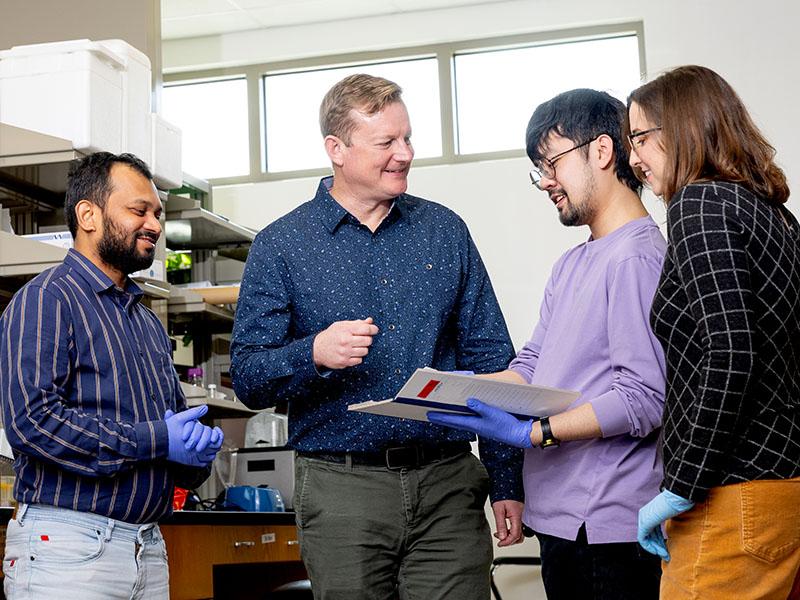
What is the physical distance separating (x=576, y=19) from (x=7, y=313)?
4.32m

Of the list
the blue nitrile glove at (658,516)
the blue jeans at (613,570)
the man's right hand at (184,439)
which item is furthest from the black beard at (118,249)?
the blue nitrile glove at (658,516)

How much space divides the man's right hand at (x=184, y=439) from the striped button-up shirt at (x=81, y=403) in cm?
2

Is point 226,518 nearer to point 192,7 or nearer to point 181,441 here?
point 181,441

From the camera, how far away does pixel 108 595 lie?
Answer: 1.79 metres

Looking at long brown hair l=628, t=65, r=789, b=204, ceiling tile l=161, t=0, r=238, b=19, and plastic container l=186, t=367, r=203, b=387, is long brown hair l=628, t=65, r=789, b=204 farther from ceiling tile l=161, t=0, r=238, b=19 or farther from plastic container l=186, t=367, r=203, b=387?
ceiling tile l=161, t=0, r=238, b=19

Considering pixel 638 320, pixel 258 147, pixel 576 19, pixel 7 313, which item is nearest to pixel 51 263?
pixel 7 313

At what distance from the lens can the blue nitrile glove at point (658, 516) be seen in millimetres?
1346

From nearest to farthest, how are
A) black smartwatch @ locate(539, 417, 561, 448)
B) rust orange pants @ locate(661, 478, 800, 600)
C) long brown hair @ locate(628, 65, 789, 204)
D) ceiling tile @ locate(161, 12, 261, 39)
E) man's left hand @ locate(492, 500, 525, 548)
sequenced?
1. rust orange pants @ locate(661, 478, 800, 600)
2. long brown hair @ locate(628, 65, 789, 204)
3. black smartwatch @ locate(539, 417, 561, 448)
4. man's left hand @ locate(492, 500, 525, 548)
5. ceiling tile @ locate(161, 12, 261, 39)

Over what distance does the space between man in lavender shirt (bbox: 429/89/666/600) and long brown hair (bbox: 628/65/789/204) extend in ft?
0.92

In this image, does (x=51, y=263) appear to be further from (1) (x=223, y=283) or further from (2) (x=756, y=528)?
(2) (x=756, y=528)

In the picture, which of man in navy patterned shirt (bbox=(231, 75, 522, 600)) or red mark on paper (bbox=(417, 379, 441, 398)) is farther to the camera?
man in navy patterned shirt (bbox=(231, 75, 522, 600))

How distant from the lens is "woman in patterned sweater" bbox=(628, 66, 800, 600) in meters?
1.31


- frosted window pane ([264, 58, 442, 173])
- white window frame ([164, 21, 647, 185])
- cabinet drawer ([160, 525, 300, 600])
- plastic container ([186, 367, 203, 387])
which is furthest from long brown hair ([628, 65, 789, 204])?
frosted window pane ([264, 58, 442, 173])

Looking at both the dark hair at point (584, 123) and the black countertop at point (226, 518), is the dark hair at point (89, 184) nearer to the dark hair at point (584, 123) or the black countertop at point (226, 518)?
the dark hair at point (584, 123)
